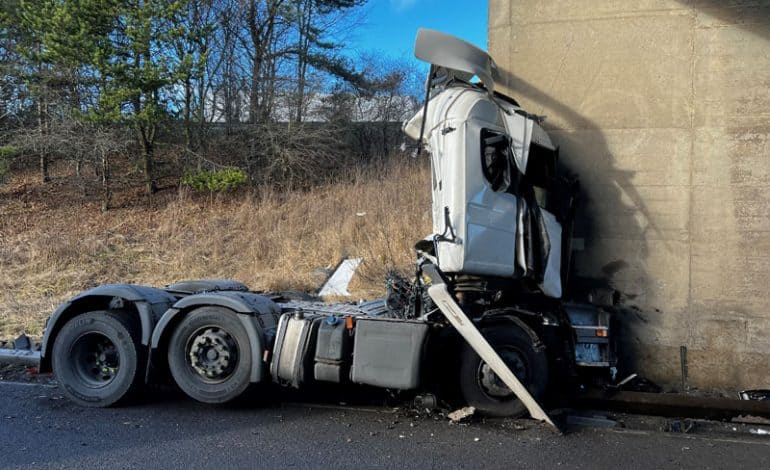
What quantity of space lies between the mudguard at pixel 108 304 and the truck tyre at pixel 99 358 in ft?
0.30

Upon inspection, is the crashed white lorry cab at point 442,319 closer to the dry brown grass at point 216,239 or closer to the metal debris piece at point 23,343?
the metal debris piece at point 23,343

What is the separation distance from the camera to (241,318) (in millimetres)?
5441

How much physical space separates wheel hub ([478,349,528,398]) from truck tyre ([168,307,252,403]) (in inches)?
81.1

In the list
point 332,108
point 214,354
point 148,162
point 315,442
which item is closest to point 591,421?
point 315,442

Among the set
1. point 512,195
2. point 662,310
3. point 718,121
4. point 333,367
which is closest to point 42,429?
point 333,367

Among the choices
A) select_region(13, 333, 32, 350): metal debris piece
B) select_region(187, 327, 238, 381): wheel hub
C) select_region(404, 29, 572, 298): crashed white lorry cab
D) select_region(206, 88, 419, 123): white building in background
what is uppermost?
select_region(206, 88, 419, 123): white building in background

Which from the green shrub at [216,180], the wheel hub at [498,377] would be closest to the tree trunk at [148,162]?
the green shrub at [216,180]

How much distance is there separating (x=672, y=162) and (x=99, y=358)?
6.19 metres

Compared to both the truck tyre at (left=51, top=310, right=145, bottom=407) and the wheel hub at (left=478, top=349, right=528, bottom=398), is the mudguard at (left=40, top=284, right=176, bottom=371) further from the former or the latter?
the wheel hub at (left=478, top=349, right=528, bottom=398)

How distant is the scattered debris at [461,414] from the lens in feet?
17.1

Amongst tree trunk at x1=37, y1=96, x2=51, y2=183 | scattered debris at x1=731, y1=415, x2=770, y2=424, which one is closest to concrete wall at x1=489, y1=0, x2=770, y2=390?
scattered debris at x1=731, y1=415, x2=770, y2=424

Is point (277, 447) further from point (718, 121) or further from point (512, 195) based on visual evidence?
point (718, 121)

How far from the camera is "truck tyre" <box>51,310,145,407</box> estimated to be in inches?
221

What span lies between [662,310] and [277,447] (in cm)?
435
